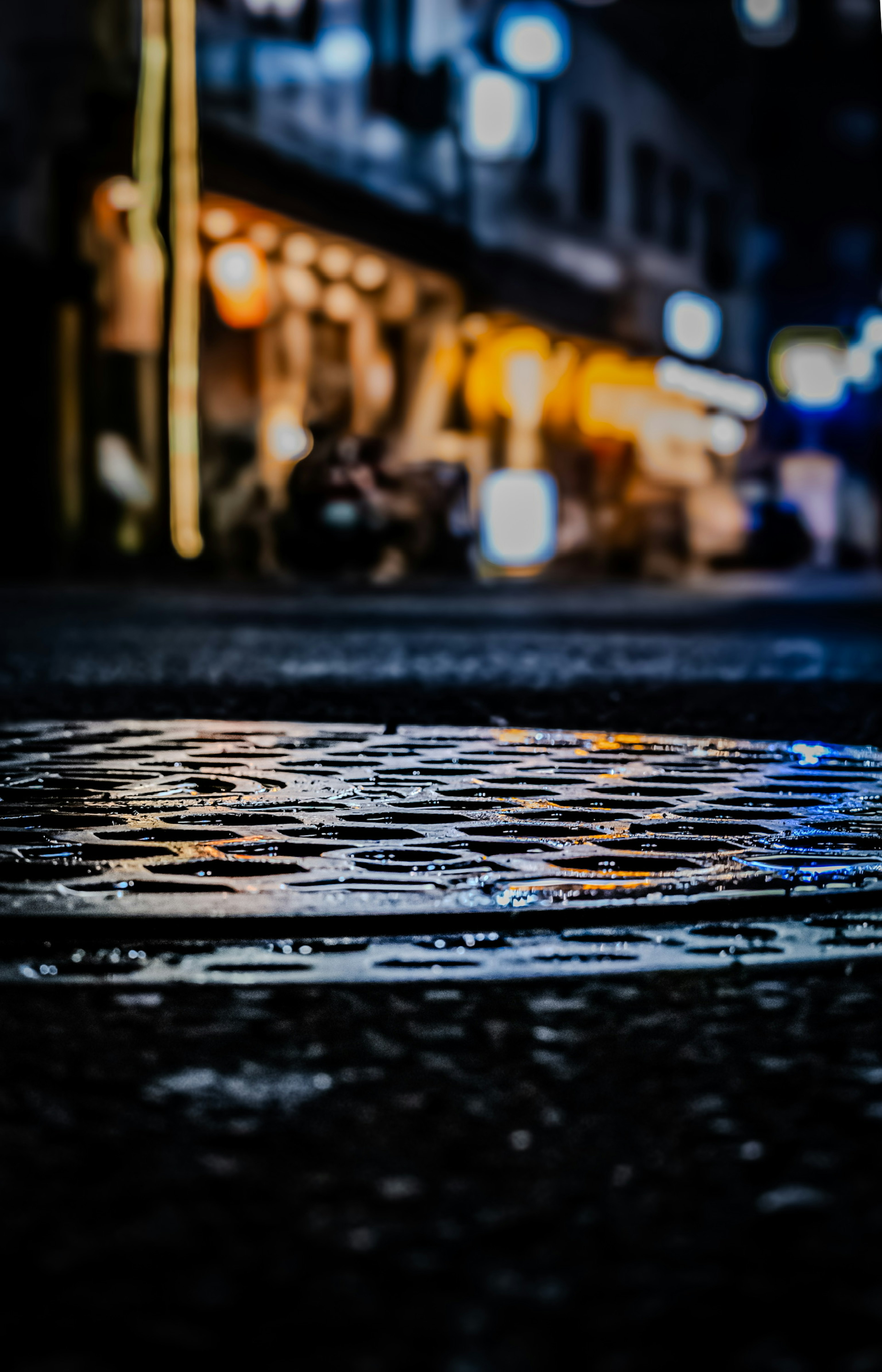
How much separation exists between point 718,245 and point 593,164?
687 centimetres

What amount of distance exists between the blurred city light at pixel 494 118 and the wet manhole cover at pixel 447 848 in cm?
2009

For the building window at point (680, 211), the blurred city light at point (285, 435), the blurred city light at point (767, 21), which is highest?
the blurred city light at point (767, 21)

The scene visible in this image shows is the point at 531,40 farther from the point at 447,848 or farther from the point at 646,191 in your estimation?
the point at 447,848

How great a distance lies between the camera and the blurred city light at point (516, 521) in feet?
73.4

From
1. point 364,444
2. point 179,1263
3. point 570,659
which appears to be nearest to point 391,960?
point 179,1263

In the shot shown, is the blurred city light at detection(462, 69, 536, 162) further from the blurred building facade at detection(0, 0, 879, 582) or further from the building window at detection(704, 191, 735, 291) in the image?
the building window at detection(704, 191, 735, 291)

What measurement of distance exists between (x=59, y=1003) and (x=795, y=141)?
135 feet

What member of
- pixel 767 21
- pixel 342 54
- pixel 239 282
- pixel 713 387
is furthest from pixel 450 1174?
pixel 767 21

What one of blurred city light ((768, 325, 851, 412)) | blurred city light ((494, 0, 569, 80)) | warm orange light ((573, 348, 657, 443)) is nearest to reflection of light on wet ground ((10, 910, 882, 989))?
blurred city light ((494, 0, 569, 80))

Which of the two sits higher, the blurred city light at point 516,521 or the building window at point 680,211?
the building window at point 680,211

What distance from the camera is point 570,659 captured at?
5.71 meters

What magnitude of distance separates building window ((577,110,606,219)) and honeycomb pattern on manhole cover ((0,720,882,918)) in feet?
81.2

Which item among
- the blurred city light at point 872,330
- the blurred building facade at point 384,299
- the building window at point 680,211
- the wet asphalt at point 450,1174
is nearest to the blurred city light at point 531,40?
the blurred building facade at point 384,299

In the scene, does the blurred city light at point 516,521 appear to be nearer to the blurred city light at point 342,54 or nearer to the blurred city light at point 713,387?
the blurred city light at point 342,54
